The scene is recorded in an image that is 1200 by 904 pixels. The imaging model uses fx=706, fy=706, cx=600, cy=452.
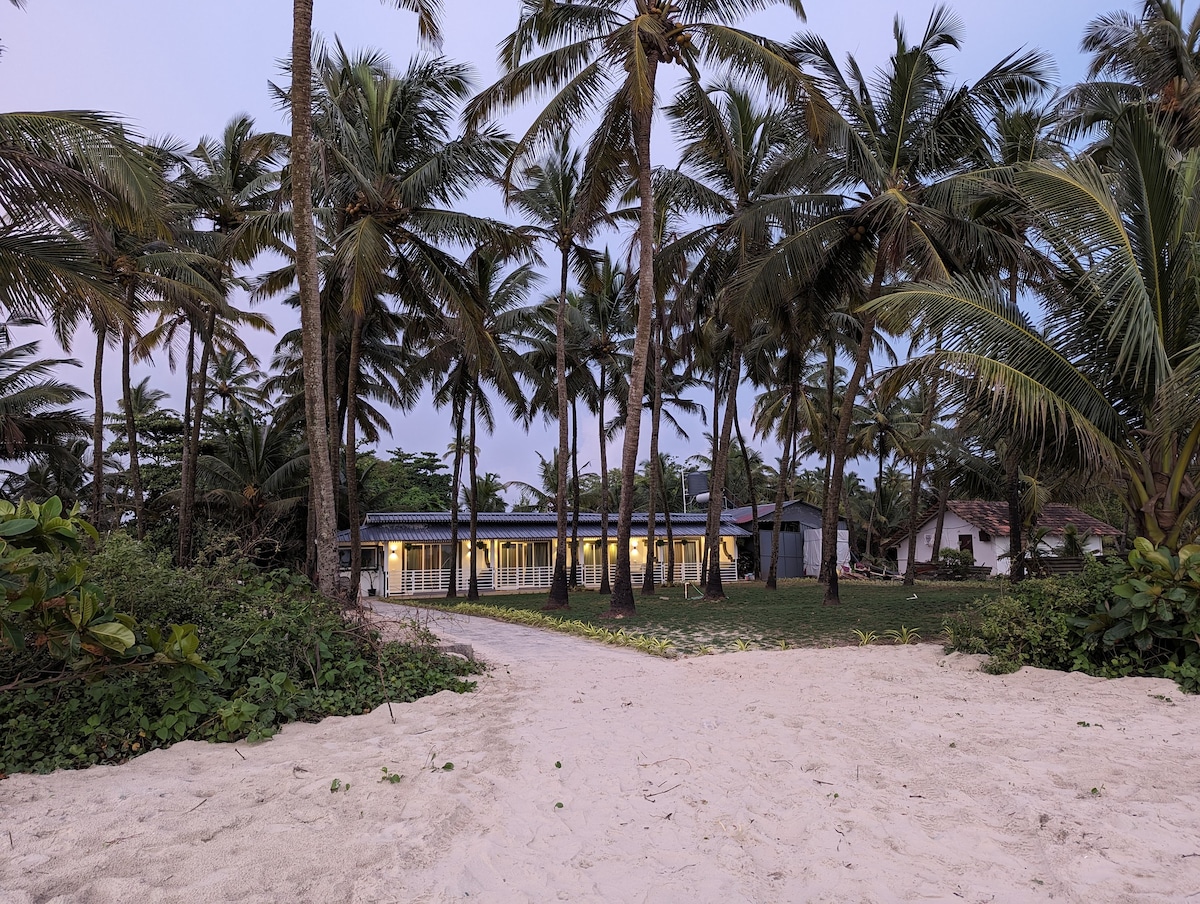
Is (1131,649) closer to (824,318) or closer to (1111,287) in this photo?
(1111,287)

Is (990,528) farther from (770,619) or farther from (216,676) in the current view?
(216,676)

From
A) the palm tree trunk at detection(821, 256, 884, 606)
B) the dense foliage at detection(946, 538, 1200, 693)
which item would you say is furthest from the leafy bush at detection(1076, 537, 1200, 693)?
the palm tree trunk at detection(821, 256, 884, 606)

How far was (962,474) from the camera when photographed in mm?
25281

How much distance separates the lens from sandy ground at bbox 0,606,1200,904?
2.85 meters

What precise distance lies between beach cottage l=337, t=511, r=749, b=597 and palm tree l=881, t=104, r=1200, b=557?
17.8 metres

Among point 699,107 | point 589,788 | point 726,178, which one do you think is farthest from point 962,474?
point 589,788

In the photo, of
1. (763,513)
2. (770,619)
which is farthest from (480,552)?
(770,619)

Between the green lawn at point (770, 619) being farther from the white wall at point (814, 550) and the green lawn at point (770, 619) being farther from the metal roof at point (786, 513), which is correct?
the white wall at point (814, 550)

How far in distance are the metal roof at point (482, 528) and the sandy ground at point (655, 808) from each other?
20.1 meters

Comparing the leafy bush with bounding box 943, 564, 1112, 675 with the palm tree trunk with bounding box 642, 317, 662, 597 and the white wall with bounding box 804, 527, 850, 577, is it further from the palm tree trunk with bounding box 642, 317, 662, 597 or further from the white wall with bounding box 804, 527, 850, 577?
the white wall with bounding box 804, 527, 850, 577

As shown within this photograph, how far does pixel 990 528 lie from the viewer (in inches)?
1151

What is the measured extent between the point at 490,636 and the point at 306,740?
6.19 metres

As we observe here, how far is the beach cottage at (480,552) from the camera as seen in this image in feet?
85.6

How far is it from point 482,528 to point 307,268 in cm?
2117
